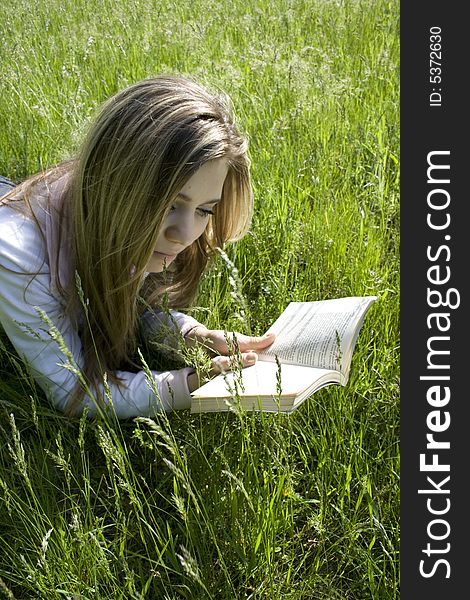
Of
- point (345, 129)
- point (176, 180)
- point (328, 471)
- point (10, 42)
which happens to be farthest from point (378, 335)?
point (10, 42)

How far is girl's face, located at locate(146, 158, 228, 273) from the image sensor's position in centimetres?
210

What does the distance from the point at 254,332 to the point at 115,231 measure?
0.62 m

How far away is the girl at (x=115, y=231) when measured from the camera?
81.1 inches

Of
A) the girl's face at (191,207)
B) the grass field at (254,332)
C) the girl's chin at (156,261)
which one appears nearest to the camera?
the grass field at (254,332)

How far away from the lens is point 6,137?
334 cm

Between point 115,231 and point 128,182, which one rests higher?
point 128,182

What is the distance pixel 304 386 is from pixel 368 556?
39 centimetres

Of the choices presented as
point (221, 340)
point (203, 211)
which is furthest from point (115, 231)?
point (221, 340)

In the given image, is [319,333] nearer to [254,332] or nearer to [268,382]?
[268,382]

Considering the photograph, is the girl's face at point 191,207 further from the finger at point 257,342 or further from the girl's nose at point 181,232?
the finger at point 257,342

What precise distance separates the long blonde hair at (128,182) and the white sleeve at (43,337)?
0.06 metres

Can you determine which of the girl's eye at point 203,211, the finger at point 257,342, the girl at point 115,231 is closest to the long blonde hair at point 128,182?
the girl at point 115,231

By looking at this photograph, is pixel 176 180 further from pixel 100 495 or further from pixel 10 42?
pixel 10 42

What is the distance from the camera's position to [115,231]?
83.0 inches
